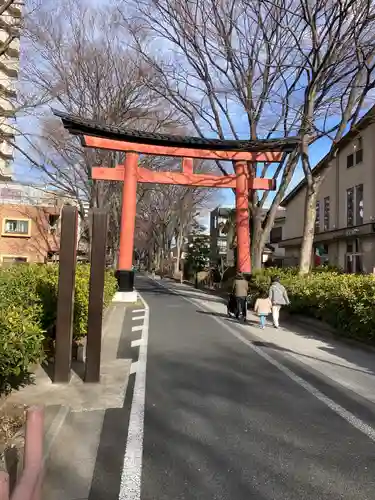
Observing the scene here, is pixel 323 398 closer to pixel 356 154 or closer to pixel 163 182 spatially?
pixel 163 182

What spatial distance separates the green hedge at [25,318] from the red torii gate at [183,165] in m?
10.2

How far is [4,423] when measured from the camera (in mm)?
4406

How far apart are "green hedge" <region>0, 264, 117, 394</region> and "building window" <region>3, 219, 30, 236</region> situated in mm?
30731

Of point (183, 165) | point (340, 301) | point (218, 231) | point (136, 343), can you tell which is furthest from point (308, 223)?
point (218, 231)

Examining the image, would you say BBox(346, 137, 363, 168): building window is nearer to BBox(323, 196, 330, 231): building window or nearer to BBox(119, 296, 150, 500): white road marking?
BBox(323, 196, 330, 231): building window

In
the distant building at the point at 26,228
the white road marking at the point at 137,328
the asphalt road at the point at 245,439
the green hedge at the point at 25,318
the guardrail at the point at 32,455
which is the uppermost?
the distant building at the point at 26,228

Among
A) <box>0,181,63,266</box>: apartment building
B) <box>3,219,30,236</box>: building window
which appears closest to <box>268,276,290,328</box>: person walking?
<box>0,181,63,266</box>: apartment building

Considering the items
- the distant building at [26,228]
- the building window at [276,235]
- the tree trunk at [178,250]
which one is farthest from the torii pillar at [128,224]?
the tree trunk at [178,250]

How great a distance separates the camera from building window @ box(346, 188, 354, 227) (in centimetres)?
2520

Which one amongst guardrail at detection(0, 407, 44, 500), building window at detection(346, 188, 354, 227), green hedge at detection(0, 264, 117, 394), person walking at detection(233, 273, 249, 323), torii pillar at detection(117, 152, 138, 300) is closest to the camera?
guardrail at detection(0, 407, 44, 500)

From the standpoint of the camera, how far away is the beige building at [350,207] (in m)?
22.6

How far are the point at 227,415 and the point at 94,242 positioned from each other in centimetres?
294

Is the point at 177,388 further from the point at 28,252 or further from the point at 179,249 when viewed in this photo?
the point at 179,249

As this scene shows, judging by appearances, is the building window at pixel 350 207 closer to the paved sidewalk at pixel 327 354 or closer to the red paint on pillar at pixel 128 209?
the red paint on pillar at pixel 128 209
